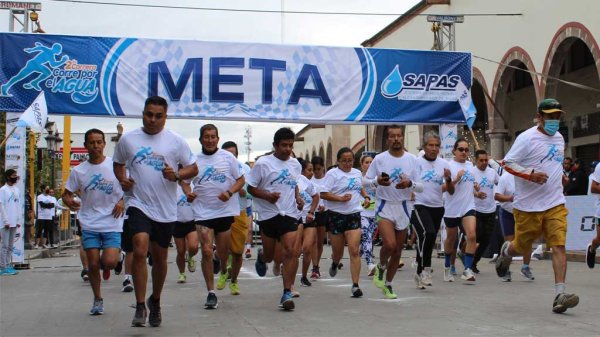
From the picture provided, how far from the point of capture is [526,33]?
25.4m

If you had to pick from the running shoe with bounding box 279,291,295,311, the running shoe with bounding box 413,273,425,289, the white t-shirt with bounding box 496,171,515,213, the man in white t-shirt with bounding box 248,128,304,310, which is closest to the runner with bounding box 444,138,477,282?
the white t-shirt with bounding box 496,171,515,213

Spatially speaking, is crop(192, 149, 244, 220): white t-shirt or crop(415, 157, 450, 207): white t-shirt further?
crop(415, 157, 450, 207): white t-shirt

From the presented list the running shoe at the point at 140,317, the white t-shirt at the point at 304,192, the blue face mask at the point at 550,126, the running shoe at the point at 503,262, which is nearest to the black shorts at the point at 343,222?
the white t-shirt at the point at 304,192

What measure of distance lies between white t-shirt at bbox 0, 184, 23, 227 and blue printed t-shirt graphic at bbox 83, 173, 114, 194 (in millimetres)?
6584

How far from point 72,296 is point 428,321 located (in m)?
5.38

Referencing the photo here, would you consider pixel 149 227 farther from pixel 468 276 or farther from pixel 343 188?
pixel 468 276

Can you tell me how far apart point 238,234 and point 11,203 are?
6.04m

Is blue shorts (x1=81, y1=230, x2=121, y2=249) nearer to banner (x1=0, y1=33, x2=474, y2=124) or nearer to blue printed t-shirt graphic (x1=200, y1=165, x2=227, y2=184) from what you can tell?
blue printed t-shirt graphic (x1=200, y1=165, x2=227, y2=184)

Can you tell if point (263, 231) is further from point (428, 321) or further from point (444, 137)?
point (444, 137)

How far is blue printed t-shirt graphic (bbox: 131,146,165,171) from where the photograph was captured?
782 cm

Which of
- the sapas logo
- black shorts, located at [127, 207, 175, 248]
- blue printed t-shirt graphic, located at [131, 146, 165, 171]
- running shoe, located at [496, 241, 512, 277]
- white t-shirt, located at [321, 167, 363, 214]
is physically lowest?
running shoe, located at [496, 241, 512, 277]

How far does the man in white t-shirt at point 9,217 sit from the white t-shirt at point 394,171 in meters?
7.81

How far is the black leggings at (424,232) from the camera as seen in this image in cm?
1111

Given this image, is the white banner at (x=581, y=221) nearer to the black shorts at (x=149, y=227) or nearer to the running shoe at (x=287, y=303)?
the running shoe at (x=287, y=303)
